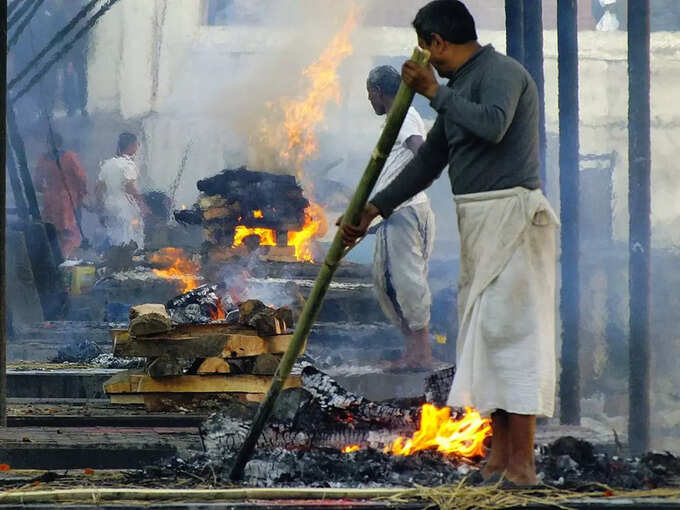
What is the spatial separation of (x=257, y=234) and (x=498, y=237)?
28.8 ft

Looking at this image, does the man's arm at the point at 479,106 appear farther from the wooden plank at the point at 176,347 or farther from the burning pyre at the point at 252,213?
the burning pyre at the point at 252,213

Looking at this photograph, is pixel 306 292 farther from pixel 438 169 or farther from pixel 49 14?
pixel 49 14

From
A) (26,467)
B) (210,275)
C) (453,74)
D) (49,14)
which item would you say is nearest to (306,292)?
(210,275)

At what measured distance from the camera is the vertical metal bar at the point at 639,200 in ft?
27.4

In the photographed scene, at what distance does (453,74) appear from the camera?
5.43m

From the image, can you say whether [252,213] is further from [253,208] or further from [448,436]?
[448,436]

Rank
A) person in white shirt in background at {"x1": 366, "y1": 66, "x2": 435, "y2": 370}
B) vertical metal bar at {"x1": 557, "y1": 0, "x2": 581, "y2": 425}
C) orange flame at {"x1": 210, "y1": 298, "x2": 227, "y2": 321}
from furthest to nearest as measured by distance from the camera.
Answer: orange flame at {"x1": 210, "y1": 298, "x2": 227, "y2": 321}
person in white shirt in background at {"x1": 366, "y1": 66, "x2": 435, "y2": 370}
vertical metal bar at {"x1": 557, "y1": 0, "x2": 581, "y2": 425}

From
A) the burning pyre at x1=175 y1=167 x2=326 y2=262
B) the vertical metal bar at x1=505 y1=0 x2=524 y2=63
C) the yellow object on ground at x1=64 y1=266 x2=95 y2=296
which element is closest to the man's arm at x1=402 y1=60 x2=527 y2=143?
the vertical metal bar at x1=505 y1=0 x2=524 y2=63

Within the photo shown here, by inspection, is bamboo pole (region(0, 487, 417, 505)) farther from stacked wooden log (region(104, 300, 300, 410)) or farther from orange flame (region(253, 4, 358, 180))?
orange flame (region(253, 4, 358, 180))

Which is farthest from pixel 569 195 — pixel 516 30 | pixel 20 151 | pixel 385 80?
pixel 20 151

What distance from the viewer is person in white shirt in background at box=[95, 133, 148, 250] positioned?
19.5 metres

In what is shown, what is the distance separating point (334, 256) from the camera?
5340mm

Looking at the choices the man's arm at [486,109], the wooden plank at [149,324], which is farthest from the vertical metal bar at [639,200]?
the man's arm at [486,109]

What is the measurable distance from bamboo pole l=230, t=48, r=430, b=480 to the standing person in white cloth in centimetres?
9
